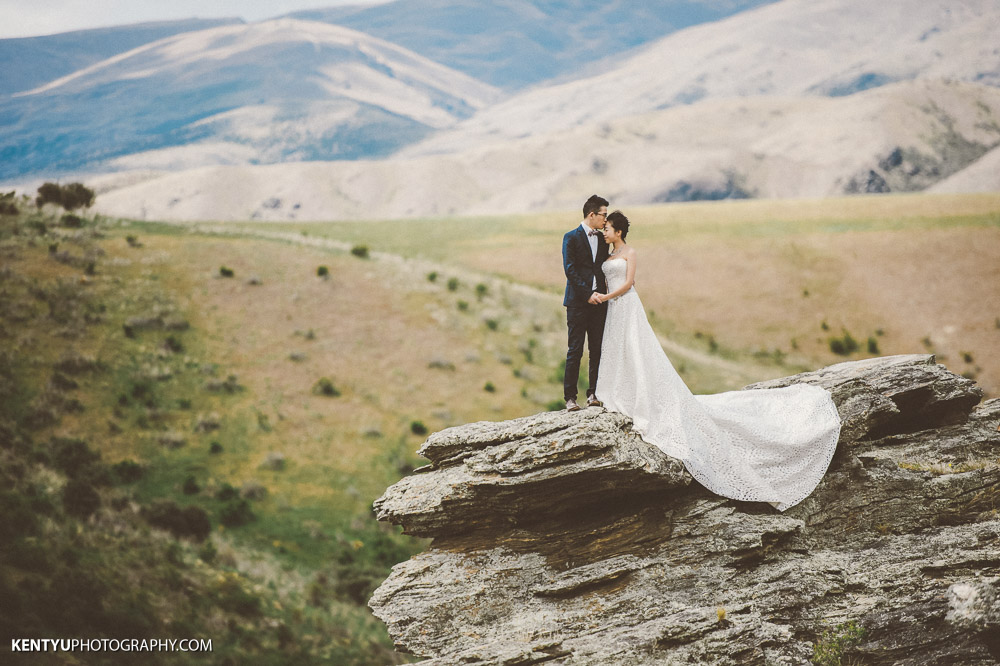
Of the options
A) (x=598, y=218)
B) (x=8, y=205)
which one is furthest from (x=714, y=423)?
(x=8, y=205)

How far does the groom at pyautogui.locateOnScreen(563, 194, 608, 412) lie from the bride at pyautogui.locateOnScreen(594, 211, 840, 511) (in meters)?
0.17

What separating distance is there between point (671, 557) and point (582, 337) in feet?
14.0

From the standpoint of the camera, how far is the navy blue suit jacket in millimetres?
12055

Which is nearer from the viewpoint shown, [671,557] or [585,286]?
[671,557]

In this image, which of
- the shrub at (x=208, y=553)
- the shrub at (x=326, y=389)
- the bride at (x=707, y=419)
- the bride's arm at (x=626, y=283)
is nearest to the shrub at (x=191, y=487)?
the shrub at (x=208, y=553)

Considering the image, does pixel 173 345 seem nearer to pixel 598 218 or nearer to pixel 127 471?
pixel 127 471

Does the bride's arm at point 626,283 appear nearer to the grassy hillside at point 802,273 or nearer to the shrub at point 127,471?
the shrub at point 127,471

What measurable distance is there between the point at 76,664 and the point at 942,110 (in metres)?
242

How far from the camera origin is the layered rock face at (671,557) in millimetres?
10258

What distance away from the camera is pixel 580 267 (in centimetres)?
1216

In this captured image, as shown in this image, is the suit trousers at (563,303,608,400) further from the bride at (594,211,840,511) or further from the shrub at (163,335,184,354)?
the shrub at (163,335,184,354)

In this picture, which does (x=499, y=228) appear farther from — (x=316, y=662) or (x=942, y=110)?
(x=942, y=110)

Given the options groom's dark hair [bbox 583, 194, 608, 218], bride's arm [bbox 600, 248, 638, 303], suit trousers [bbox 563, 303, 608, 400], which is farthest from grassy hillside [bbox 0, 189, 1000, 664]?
groom's dark hair [bbox 583, 194, 608, 218]

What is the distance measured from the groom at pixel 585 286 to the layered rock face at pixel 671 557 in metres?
1.07
